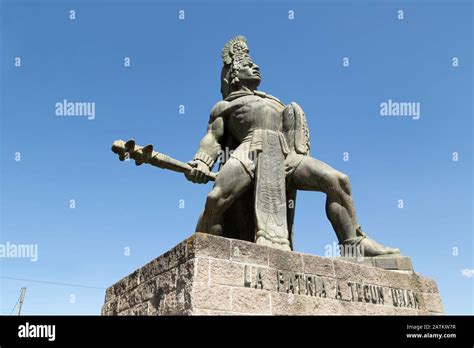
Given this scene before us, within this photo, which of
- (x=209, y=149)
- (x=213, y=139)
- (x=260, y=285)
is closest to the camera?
(x=260, y=285)

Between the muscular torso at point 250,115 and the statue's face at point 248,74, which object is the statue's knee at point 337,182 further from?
the statue's face at point 248,74

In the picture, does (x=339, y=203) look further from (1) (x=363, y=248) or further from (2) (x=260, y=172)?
(2) (x=260, y=172)

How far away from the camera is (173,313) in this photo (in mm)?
4770

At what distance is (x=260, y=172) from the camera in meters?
6.37

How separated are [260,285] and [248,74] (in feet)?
12.6

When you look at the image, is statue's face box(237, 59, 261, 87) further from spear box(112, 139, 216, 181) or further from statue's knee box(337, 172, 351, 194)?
statue's knee box(337, 172, 351, 194)

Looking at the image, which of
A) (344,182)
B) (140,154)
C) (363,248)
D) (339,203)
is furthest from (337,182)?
(140,154)

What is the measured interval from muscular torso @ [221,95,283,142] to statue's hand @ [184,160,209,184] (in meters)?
Result: 0.83

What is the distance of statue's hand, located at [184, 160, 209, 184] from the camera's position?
265 inches
